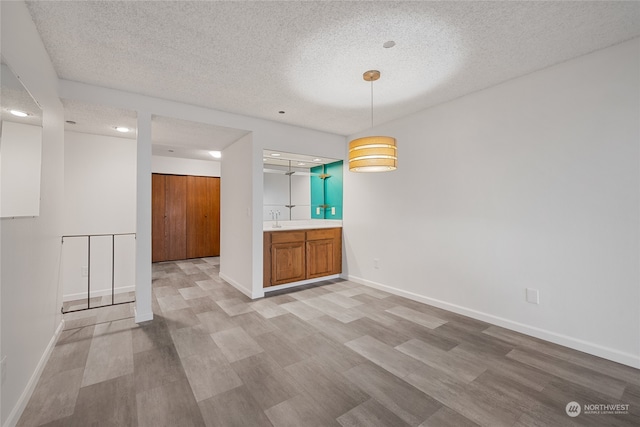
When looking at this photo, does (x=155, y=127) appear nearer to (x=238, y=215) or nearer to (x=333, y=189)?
(x=238, y=215)

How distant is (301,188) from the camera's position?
5277 mm

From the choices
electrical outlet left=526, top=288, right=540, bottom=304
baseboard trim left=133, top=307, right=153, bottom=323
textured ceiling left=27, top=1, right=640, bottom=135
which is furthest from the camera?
baseboard trim left=133, top=307, right=153, bottom=323

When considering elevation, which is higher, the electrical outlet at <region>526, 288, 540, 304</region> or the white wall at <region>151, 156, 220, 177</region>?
the white wall at <region>151, 156, 220, 177</region>

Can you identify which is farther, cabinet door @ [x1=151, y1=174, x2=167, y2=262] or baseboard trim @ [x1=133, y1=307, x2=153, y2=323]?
cabinet door @ [x1=151, y1=174, x2=167, y2=262]

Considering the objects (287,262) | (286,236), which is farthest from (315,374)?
(286,236)

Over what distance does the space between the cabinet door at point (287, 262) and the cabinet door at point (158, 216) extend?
365 cm

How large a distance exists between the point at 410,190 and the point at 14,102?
375 centimetres

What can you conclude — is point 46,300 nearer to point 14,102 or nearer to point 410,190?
point 14,102

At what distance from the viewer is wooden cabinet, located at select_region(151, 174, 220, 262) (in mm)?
6207

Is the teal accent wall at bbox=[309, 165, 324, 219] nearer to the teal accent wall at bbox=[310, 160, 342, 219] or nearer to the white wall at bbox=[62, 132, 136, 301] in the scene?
the teal accent wall at bbox=[310, 160, 342, 219]

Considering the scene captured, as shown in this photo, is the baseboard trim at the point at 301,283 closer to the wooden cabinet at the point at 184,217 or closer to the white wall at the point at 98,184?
the white wall at the point at 98,184

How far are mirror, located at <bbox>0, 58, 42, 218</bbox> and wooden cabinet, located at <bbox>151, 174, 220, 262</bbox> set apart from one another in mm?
4561

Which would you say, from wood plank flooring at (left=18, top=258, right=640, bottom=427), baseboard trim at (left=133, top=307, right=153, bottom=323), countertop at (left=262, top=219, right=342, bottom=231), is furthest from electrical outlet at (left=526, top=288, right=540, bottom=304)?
baseboard trim at (left=133, top=307, right=153, bottom=323)

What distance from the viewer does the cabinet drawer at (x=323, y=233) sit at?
4.52m
